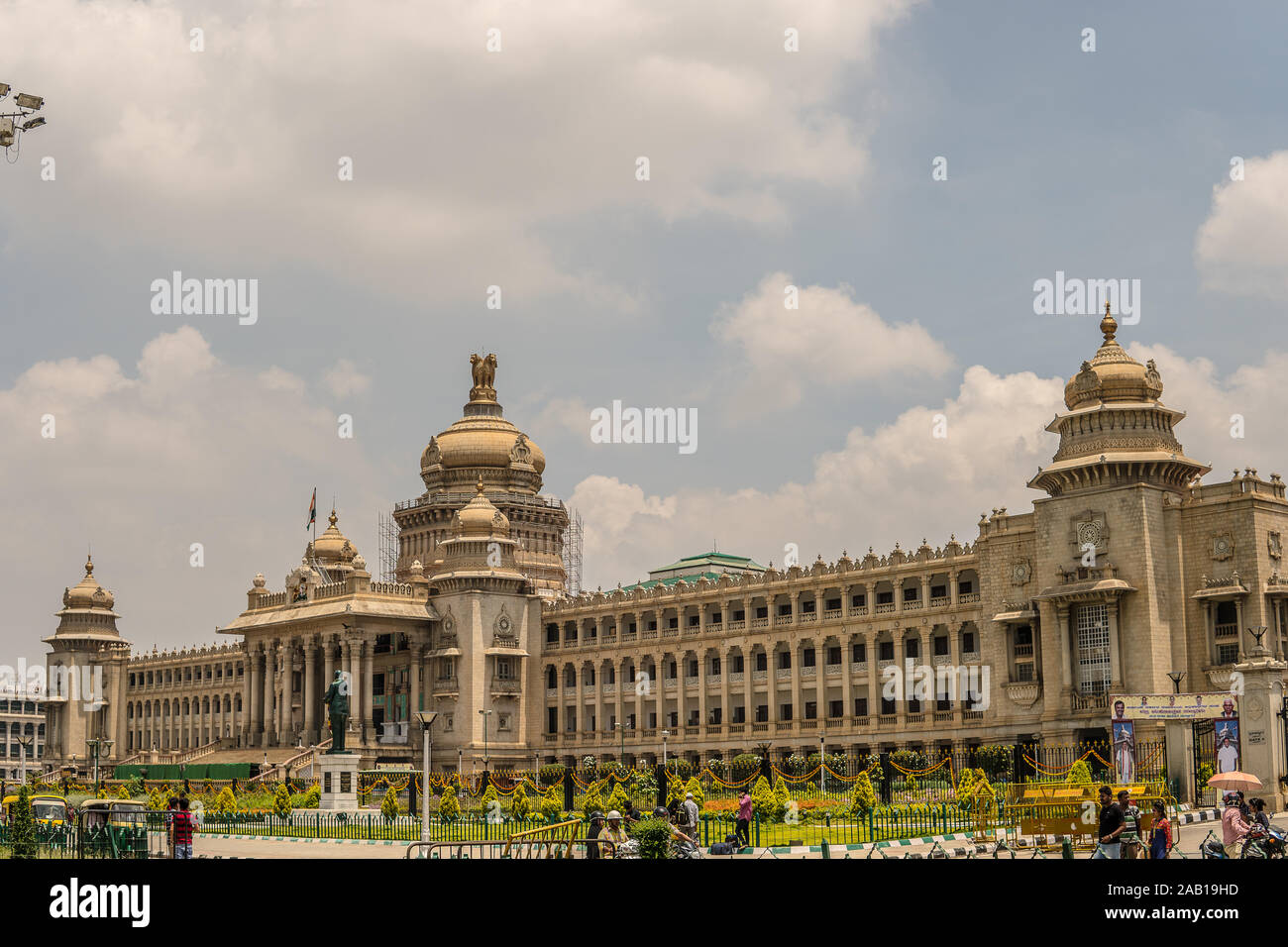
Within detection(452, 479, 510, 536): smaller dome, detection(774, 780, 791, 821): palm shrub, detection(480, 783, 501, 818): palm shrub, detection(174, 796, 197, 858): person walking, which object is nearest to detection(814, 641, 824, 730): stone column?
detection(452, 479, 510, 536): smaller dome

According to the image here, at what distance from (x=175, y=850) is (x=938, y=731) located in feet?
166

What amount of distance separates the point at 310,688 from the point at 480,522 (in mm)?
15441

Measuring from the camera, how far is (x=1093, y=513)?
67562mm

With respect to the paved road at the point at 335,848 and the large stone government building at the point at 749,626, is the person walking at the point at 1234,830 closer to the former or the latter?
the paved road at the point at 335,848

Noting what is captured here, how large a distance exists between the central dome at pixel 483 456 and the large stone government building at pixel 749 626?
0.20 meters

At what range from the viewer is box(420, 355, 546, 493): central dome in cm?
11400

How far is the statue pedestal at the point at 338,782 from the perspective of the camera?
2267 inches

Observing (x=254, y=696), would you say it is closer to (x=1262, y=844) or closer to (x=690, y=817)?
(x=690, y=817)

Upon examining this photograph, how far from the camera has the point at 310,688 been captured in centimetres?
9788

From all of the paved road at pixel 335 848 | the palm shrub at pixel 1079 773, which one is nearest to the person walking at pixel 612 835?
the paved road at pixel 335 848

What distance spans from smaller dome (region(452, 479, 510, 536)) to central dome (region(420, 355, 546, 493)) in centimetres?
1519

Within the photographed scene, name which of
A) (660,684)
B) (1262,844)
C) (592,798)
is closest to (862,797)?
(592,798)
